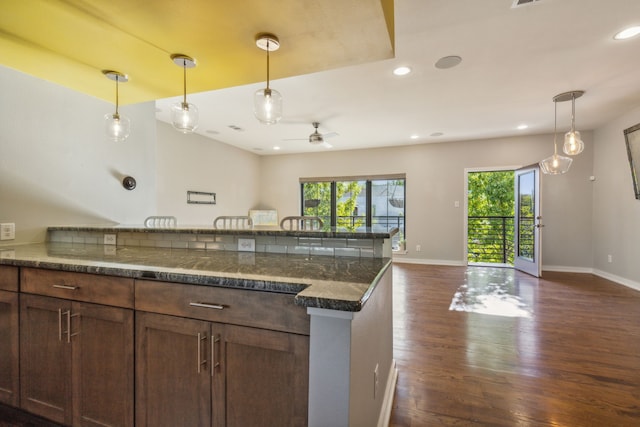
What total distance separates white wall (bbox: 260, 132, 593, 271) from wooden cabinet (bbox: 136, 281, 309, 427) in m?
5.44

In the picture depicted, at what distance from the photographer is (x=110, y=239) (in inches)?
81.7

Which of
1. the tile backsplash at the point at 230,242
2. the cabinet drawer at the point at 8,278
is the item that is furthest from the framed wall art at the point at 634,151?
the cabinet drawer at the point at 8,278

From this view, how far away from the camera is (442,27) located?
216cm

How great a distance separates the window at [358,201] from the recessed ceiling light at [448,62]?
3.43 m

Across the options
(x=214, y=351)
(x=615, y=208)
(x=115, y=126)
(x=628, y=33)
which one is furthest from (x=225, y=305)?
(x=615, y=208)

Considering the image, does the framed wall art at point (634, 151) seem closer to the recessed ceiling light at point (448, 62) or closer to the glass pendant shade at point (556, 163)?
the glass pendant shade at point (556, 163)

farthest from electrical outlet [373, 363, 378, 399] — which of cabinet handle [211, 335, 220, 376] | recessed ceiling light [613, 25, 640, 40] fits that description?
recessed ceiling light [613, 25, 640, 40]

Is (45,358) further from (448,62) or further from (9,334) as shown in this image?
(448,62)

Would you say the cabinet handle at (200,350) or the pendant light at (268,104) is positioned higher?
the pendant light at (268,104)

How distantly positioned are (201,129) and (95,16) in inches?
138

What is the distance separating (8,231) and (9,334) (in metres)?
1.01

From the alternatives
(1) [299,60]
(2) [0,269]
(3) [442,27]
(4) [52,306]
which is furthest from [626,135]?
(2) [0,269]

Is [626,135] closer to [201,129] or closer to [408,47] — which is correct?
[408,47]

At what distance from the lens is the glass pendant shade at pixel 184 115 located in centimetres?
216
